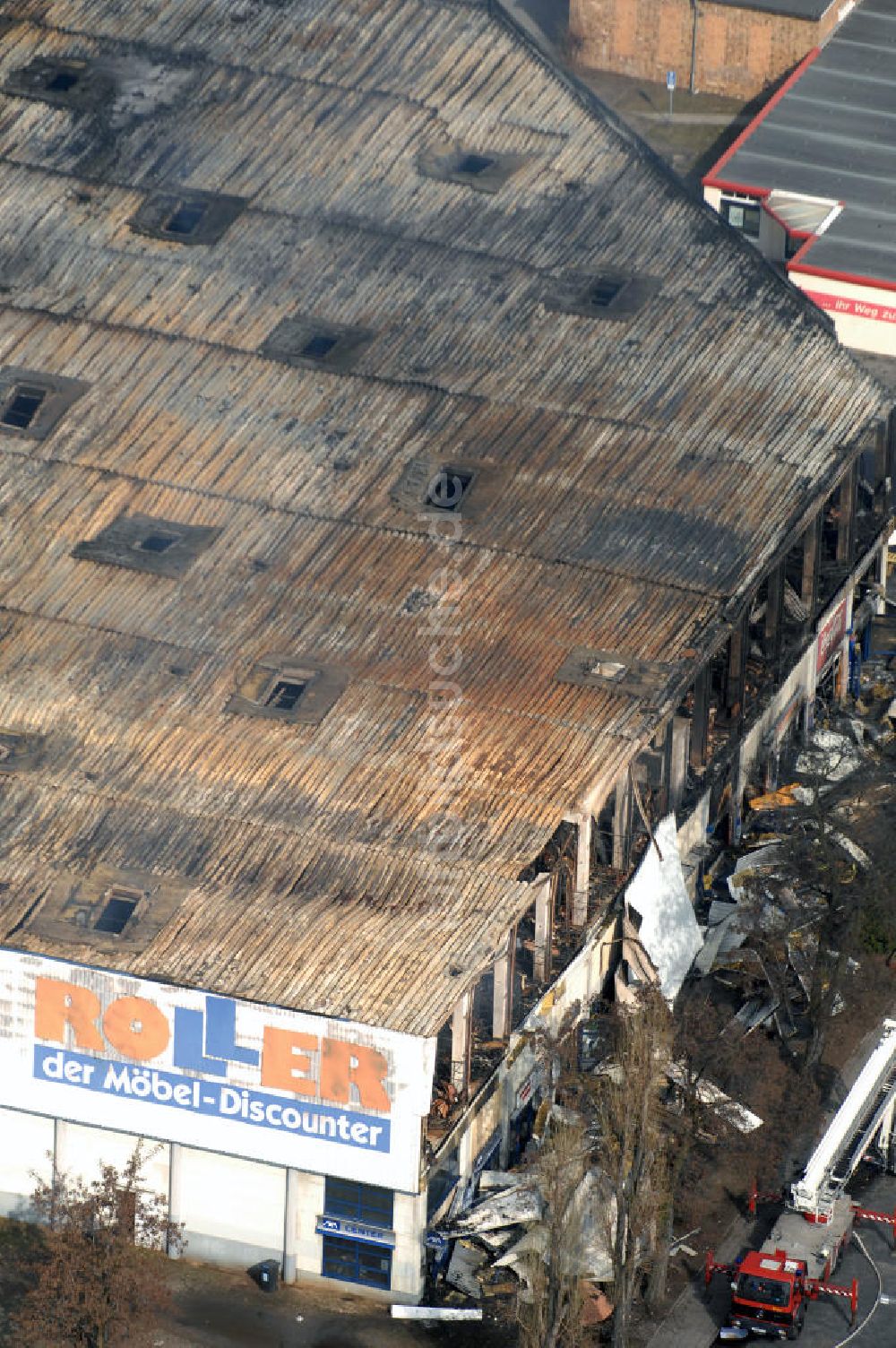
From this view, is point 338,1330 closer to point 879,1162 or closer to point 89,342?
point 879,1162

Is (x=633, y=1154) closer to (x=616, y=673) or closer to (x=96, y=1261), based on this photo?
(x=96, y=1261)

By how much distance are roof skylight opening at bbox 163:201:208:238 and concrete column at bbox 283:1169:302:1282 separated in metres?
51.1

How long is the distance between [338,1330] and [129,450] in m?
42.5

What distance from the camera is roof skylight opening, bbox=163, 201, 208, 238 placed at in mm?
139750

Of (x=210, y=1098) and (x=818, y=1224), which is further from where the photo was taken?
(x=818, y=1224)

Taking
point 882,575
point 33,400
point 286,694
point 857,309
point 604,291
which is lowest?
point 286,694

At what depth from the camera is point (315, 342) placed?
134375 mm

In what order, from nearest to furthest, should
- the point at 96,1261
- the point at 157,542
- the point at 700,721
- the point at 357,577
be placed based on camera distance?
the point at 96,1261 < the point at 357,577 < the point at 157,542 < the point at 700,721

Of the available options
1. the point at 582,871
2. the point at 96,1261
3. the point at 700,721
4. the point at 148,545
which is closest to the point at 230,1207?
the point at 96,1261

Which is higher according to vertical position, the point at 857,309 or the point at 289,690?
the point at 857,309

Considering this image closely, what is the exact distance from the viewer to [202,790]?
114m

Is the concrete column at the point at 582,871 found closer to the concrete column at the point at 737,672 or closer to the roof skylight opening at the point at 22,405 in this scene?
the concrete column at the point at 737,672

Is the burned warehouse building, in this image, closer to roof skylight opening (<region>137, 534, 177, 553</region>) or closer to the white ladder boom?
roof skylight opening (<region>137, 534, 177, 553</region>)

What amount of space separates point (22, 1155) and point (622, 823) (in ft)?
89.1
